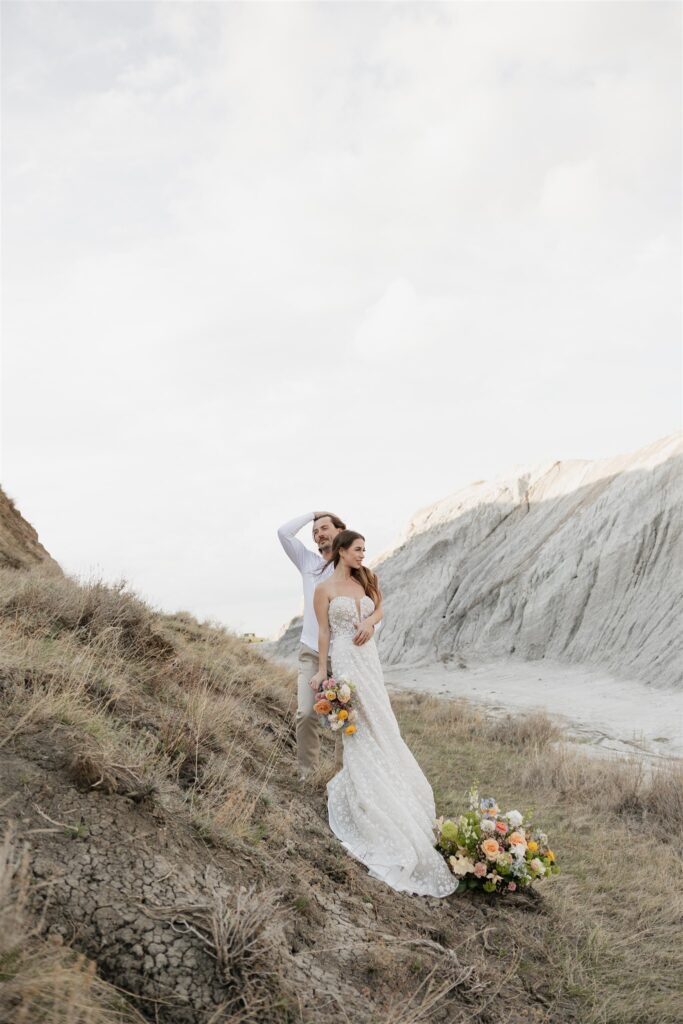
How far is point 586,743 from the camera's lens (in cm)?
1390

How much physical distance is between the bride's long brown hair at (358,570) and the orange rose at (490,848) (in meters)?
2.02

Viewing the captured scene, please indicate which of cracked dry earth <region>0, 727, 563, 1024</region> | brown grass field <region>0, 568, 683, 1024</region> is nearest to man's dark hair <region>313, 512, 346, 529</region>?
brown grass field <region>0, 568, 683, 1024</region>

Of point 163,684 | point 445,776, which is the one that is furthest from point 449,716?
point 163,684

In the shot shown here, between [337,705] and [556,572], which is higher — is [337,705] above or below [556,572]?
above

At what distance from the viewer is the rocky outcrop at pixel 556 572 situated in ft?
73.2

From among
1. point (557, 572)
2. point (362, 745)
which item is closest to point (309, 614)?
point (362, 745)

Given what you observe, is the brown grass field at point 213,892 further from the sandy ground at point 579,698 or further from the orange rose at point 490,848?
the sandy ground at point 579,698

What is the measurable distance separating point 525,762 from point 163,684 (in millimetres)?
6364

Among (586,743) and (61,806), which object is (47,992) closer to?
(61,806)

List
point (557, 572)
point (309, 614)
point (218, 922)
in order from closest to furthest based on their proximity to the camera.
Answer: point (218, 922), point (309, 614), point (557, 572)

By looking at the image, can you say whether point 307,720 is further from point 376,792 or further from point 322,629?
point 376,792

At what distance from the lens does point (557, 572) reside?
2562 centimetres

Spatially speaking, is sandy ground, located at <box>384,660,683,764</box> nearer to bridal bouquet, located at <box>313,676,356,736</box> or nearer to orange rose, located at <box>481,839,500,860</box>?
orange rose, located at <box>481,839,500,860</box>

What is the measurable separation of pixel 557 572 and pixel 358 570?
2043 cm
